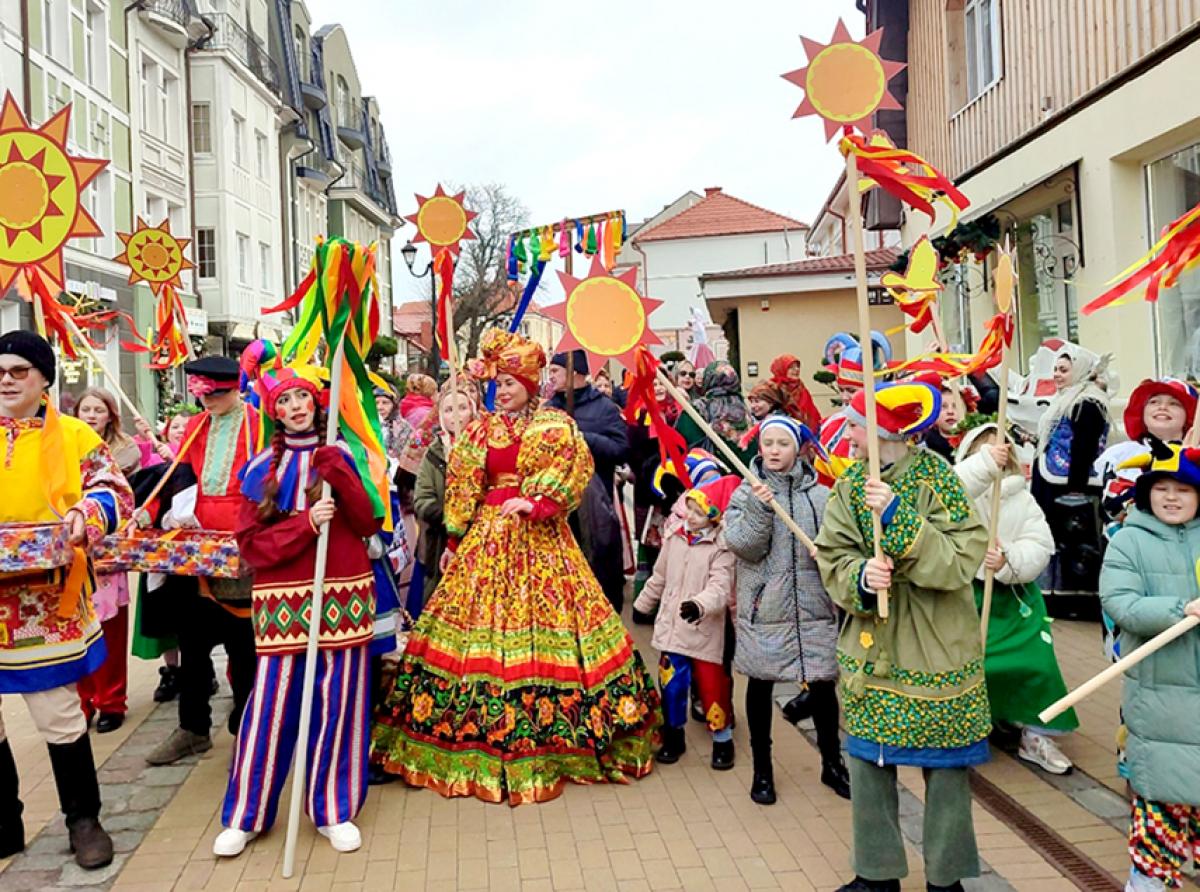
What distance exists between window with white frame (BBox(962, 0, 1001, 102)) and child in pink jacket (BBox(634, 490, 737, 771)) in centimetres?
837

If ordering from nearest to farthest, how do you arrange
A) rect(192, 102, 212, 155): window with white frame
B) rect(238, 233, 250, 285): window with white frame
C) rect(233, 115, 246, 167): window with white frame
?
rect(192, 102, 212, 155): window with white frame < rect(233, 115, 246, 167): window with white frame < rect(238, 233, 250, 285): window with white frame

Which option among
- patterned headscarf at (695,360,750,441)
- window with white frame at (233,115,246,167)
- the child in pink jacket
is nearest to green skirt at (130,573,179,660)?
the child in pink jacket

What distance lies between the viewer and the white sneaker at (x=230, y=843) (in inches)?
164

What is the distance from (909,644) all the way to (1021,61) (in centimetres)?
900

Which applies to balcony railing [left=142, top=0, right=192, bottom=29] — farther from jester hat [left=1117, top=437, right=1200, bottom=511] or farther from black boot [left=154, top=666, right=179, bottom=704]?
jester hat [left=1117, top=437, right=1200, bottom=511]

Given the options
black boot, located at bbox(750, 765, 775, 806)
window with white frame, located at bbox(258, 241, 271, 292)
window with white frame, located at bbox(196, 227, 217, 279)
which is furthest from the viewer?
window with white frame, located at bbox(258, 241, 271, 292)

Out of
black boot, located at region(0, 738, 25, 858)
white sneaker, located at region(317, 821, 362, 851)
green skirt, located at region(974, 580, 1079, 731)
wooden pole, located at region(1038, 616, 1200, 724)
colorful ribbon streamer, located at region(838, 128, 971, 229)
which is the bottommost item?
white sneaker, located at region(317, 821, 362, 851)

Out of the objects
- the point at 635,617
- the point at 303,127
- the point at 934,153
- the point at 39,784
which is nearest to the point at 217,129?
the point at 303,127

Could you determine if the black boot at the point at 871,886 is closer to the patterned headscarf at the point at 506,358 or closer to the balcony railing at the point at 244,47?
the patterned headscarf at the point at 506,358

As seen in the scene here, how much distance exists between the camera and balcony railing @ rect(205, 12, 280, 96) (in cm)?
2709

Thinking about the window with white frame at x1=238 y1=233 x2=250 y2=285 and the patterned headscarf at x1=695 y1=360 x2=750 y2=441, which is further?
the window with white frame at x1=238 y1=233 x2=250 y2=285

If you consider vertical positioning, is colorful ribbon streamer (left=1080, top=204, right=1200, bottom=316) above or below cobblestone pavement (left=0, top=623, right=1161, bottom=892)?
above

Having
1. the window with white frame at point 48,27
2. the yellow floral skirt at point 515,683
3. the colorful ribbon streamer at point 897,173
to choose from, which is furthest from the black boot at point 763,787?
the window with white frame at point 48,27

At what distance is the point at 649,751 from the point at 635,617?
3.02 metres
